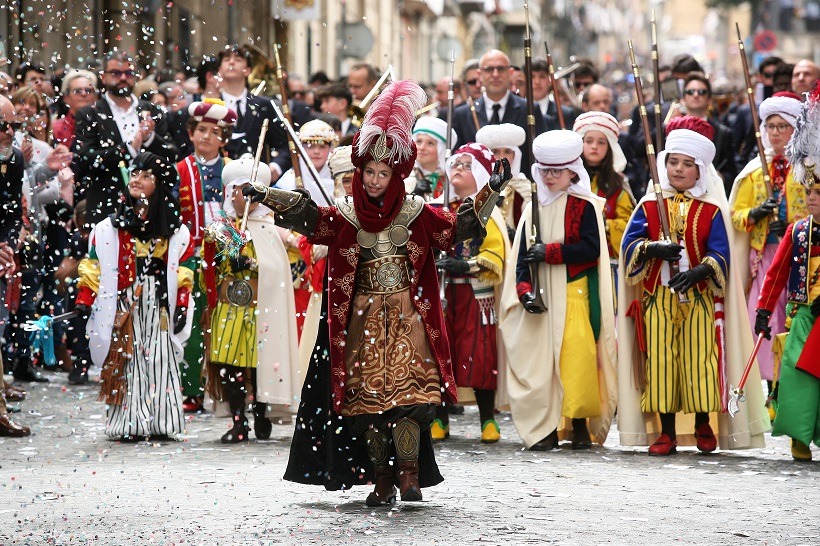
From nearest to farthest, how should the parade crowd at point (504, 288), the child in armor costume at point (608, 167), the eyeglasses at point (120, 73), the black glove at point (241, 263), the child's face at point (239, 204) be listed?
the parade crowd at point (504, 288) → the black glove at point (241, 263) → the child's face at point (239, 204) → the child in armor costume at point (608, 167) → the eyeglasses at point (120, 73)

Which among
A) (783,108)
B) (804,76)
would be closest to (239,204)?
(783,108)

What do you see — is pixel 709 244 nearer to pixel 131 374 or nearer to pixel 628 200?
pixel 628 200

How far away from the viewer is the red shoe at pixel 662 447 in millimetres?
9273

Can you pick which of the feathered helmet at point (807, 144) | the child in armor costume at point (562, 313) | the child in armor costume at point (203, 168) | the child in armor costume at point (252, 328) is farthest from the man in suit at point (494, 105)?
the feathered helmet at point (807, 144)

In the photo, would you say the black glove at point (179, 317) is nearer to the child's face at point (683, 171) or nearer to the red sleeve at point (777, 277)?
the child's face at point (683, 171)

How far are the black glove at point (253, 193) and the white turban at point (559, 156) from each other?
2.76 meters

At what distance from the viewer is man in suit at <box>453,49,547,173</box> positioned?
1235 centimetres

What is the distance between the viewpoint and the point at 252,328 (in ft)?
31.2

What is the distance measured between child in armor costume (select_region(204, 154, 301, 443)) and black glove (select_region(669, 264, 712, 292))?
2313 mm

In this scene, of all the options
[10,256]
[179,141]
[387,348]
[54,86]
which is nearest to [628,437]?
[387,348]

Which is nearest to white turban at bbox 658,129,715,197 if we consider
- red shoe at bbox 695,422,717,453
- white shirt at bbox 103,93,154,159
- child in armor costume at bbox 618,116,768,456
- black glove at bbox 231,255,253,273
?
child in armor costume at bbox 618,116,768,456

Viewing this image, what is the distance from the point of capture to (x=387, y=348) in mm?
7285

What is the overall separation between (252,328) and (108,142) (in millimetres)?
3327

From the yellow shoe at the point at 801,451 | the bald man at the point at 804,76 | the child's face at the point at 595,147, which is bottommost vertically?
the yellow shoe at the point at 801,451
